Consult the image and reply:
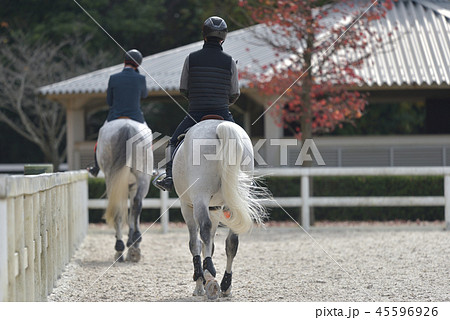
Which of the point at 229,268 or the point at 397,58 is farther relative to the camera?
the point at 397,58

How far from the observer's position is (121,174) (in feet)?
31.1

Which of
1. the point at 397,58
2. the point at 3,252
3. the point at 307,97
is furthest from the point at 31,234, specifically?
the point at 397,58

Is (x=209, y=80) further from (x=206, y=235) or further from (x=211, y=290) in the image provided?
(x=211, y=290)

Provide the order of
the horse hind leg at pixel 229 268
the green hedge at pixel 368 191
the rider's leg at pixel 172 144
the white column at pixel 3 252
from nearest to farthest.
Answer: the white column at pixel 3 252 → the horse hind leg at pixel 229 268 → the rider's leg at pixel 172 144 → the green hedge at pixel 368 191

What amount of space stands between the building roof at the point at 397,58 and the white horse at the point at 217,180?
9.96 m

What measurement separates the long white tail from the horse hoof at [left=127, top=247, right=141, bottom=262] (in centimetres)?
52

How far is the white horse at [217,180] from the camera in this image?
6.23m

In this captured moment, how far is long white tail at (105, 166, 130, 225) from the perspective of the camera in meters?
9.46

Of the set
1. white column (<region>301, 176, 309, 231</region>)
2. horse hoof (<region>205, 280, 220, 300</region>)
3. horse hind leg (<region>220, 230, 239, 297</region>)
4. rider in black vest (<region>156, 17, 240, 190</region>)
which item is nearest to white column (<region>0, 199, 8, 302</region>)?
horse hoof (<region>205, 280, 220, 300</region>)

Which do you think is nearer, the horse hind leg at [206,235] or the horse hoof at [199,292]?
the horse hind leg at [206,235]

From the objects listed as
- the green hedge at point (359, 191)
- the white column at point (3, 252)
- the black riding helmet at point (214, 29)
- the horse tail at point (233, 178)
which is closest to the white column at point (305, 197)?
the green hedge at point (359, 191)

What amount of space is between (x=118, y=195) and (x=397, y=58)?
10.9 metres

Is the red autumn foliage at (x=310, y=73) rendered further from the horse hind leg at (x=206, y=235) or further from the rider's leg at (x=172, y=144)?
the horse hind leg at (x=206, y=235)

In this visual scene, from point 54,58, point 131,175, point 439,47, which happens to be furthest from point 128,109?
point 54,58
